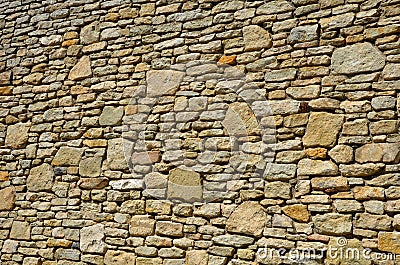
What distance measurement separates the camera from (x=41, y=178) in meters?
4.12

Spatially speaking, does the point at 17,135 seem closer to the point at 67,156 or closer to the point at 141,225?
the point at 67,156

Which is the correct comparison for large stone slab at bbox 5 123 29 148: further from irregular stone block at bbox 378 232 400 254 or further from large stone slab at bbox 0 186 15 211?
irregular stone block at bbox 378 232 400 254

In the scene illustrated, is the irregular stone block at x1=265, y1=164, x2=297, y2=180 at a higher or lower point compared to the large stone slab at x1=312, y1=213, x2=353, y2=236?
higher

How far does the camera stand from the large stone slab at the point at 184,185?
3.56m

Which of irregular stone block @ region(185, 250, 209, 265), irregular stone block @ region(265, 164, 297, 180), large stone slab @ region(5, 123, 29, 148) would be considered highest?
large stone slab @ region(5, 123, 29, 148)

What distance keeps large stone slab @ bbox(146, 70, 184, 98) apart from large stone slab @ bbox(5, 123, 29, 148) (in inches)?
52.2

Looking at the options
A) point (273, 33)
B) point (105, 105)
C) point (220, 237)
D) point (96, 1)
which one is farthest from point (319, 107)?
point (96, 1)

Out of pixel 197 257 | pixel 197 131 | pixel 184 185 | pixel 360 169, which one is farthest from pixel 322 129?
pixel 197 257

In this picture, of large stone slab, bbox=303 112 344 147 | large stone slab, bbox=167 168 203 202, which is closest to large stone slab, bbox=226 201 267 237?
large stone slab, bbox=167 168 203 202

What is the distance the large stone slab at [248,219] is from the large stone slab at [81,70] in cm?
185

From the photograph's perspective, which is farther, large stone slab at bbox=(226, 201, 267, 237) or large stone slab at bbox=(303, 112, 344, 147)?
large stone slab at bbox=(226, 201, 267, 237)

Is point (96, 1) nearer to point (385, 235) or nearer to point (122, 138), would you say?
point (122, 138)

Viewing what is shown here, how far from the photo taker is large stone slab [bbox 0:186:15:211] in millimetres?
4199

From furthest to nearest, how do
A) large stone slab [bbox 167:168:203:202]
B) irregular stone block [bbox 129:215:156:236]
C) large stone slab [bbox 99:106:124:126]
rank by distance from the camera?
large stone slab [bbox 99:106:124:126] → irregular stone block [bbox 129:215:156:236] → large stone slab [bbox 167:168:203:202]
